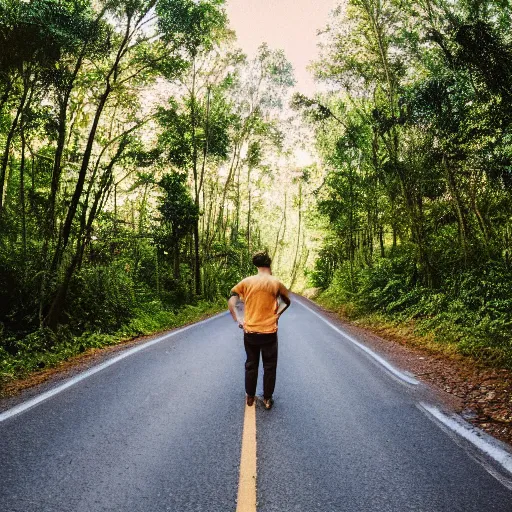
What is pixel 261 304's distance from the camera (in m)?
4.70

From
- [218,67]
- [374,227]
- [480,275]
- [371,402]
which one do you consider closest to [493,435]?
[371,402]

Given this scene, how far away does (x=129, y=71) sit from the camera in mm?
13180

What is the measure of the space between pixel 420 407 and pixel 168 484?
130 inches

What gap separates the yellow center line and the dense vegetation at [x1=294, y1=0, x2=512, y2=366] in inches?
199

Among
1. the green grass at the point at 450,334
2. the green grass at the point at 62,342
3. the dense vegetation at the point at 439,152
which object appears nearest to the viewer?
the green grass at the point at 62,342

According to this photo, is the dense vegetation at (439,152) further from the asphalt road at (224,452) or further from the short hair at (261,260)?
the short hair at (261,260)

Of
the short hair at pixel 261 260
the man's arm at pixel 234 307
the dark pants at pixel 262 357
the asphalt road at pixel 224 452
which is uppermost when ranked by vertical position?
the short hair at pixel 261 260

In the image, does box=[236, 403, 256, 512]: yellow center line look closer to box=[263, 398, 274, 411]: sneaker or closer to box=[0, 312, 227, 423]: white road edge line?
box=[263, 398, 274, 411]: sneaker

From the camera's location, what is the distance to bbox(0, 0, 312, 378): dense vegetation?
9.21 metres

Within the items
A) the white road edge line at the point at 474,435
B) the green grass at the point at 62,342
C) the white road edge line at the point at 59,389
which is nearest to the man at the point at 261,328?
the white road edge line at the point at 474,435

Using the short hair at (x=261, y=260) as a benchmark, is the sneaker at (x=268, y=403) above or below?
below

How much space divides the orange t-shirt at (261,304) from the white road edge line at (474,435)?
2.16 meters

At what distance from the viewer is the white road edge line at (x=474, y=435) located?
348 centimetres

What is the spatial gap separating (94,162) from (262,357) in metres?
13.8
